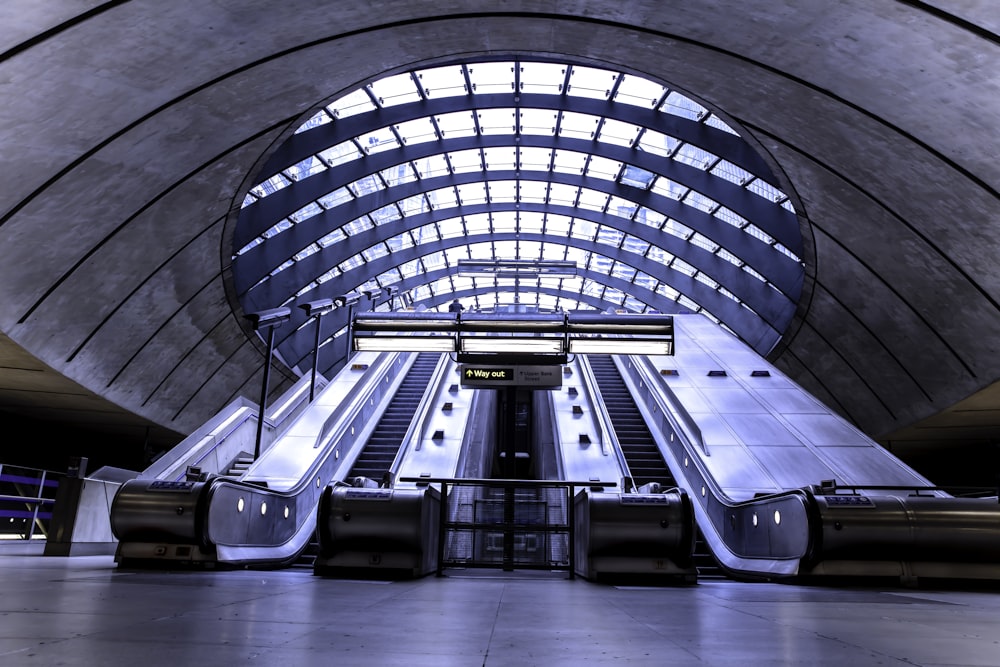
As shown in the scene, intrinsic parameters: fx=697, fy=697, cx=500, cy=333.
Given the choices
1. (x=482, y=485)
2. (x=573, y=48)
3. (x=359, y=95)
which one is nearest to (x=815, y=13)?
(x=573, y=48)

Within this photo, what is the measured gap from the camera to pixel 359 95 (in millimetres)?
21734

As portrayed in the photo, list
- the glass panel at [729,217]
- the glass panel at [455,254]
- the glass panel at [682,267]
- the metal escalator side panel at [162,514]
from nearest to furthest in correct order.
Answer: the metal escalator side panel at [162,514], the glass panel at [729,217], the glass panel at [682,267], the glass panel at [455,254]

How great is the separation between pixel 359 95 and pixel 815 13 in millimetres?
14698

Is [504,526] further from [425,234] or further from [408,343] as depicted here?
[425,234]

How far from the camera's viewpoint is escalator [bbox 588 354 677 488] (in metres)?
14.2

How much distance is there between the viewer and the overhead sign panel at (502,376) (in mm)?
12180

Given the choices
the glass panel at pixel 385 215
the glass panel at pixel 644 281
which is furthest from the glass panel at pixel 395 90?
the glass panel at pixel 644 281

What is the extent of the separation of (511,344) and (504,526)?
429cm

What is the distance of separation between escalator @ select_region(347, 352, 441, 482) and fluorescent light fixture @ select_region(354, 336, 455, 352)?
95.8 inches

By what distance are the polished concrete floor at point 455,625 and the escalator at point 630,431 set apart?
7.63m

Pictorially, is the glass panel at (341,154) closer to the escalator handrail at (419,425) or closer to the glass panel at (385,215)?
the glass panel at (385,215)

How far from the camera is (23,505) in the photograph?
20.3 metres

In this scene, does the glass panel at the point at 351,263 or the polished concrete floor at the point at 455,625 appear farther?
the glass panel at the point at 351,263

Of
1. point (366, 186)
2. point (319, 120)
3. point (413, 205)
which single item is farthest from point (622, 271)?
point (319, 120)
